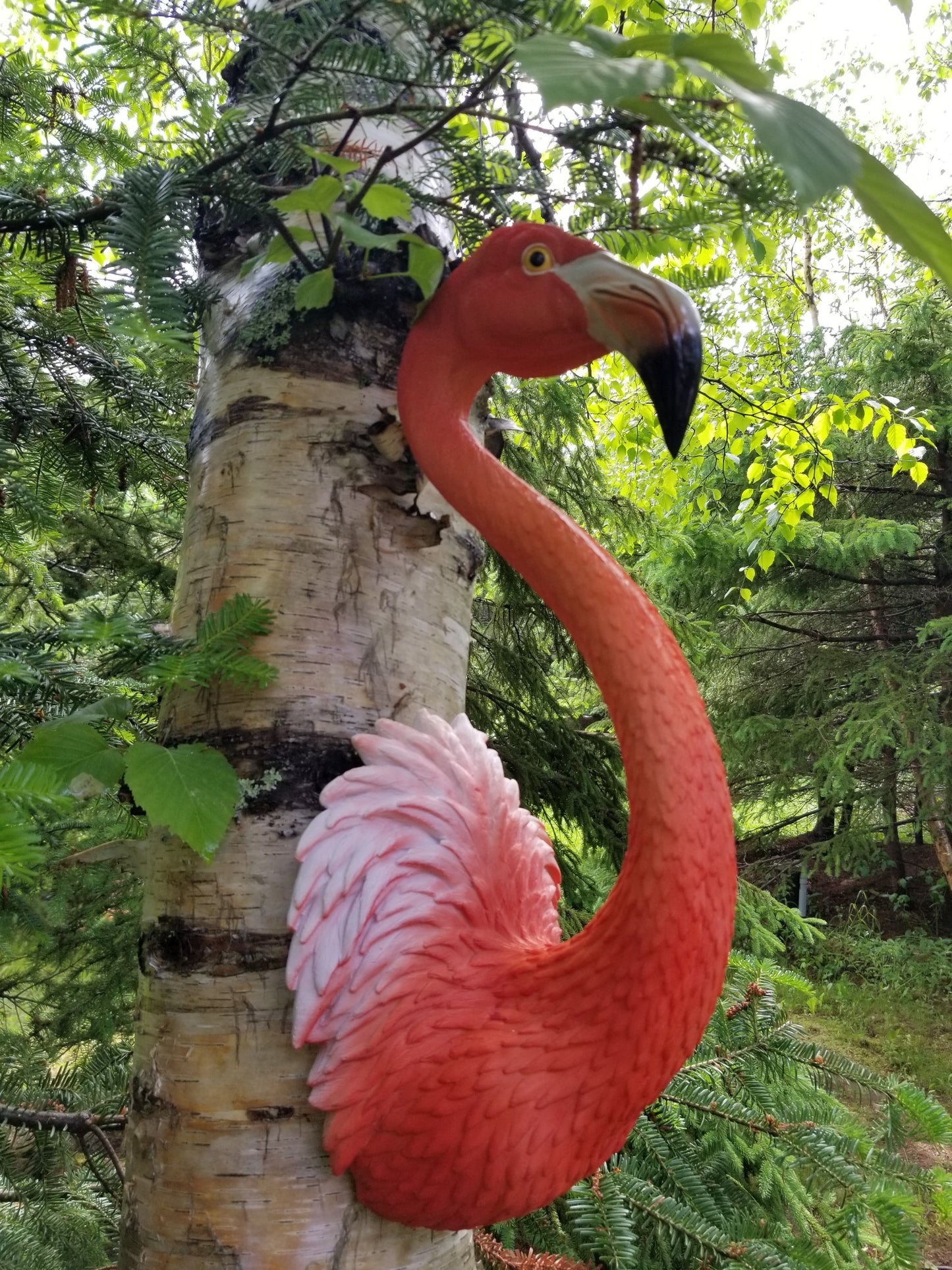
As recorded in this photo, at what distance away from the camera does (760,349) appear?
245 inches

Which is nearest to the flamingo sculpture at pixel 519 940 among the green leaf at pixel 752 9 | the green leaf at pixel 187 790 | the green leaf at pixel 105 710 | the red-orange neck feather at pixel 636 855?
the red-orange neck feather at pixel 636 855

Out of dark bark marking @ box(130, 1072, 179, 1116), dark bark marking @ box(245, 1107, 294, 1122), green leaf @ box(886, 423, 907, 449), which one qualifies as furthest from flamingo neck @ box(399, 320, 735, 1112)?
green leaf @ box(886, 423, 907, 449)

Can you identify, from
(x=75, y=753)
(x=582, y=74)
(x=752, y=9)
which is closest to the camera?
(x=582, y=74)

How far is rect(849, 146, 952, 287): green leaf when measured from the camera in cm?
35

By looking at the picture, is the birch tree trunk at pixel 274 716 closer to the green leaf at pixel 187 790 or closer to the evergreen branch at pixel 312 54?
the green leaf at pixel 187 790

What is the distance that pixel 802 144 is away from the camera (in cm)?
33

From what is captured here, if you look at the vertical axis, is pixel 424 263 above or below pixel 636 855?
above

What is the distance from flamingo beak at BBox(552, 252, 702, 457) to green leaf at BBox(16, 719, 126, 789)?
54 cm

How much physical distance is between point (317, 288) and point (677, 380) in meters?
0.34

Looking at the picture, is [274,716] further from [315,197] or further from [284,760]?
[315,197]

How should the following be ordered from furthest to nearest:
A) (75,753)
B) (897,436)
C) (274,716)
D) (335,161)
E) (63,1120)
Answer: (897,436)
(63,1120)
(274,716)
(75,753)
(335,161)

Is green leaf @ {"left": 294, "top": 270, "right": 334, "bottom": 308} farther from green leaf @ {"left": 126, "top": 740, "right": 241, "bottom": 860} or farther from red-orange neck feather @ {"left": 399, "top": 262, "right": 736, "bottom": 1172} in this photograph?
green leaf @ {"left": 126, "top": 740, "right": 241, "bottom": 860}

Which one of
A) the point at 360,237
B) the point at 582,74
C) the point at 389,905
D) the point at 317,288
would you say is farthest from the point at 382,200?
Answer: the point at 389,905

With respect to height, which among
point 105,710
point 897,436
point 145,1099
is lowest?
point 145,1099
